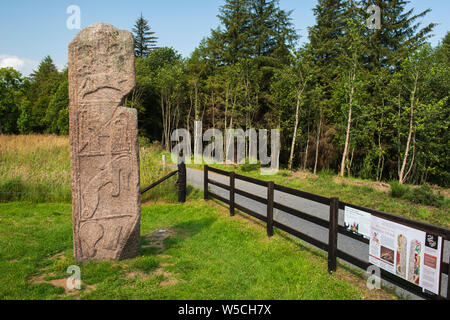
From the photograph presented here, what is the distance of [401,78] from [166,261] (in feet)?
61.6

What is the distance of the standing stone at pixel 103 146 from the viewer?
4.81 meters

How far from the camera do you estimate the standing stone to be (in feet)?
15.8

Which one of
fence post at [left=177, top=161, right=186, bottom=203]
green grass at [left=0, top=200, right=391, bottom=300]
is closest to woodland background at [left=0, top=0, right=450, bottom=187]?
fence post at [left=177, top=161, right=186, bottom=203]

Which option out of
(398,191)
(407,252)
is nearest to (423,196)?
(398,191)

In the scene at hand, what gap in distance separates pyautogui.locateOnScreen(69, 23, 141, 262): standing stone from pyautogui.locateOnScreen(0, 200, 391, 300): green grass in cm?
52

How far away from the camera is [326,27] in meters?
25.6

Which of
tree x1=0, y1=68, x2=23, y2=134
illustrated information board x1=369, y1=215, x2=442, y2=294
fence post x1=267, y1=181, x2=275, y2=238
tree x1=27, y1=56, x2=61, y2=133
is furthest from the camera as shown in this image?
tree x1=27, y1=56, x2=61, y2=133

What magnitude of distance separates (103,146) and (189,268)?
250 cm

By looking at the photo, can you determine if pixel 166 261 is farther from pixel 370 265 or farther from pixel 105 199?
pixel 370 265

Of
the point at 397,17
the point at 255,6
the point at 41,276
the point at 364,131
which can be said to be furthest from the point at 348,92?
the point at 41,276
